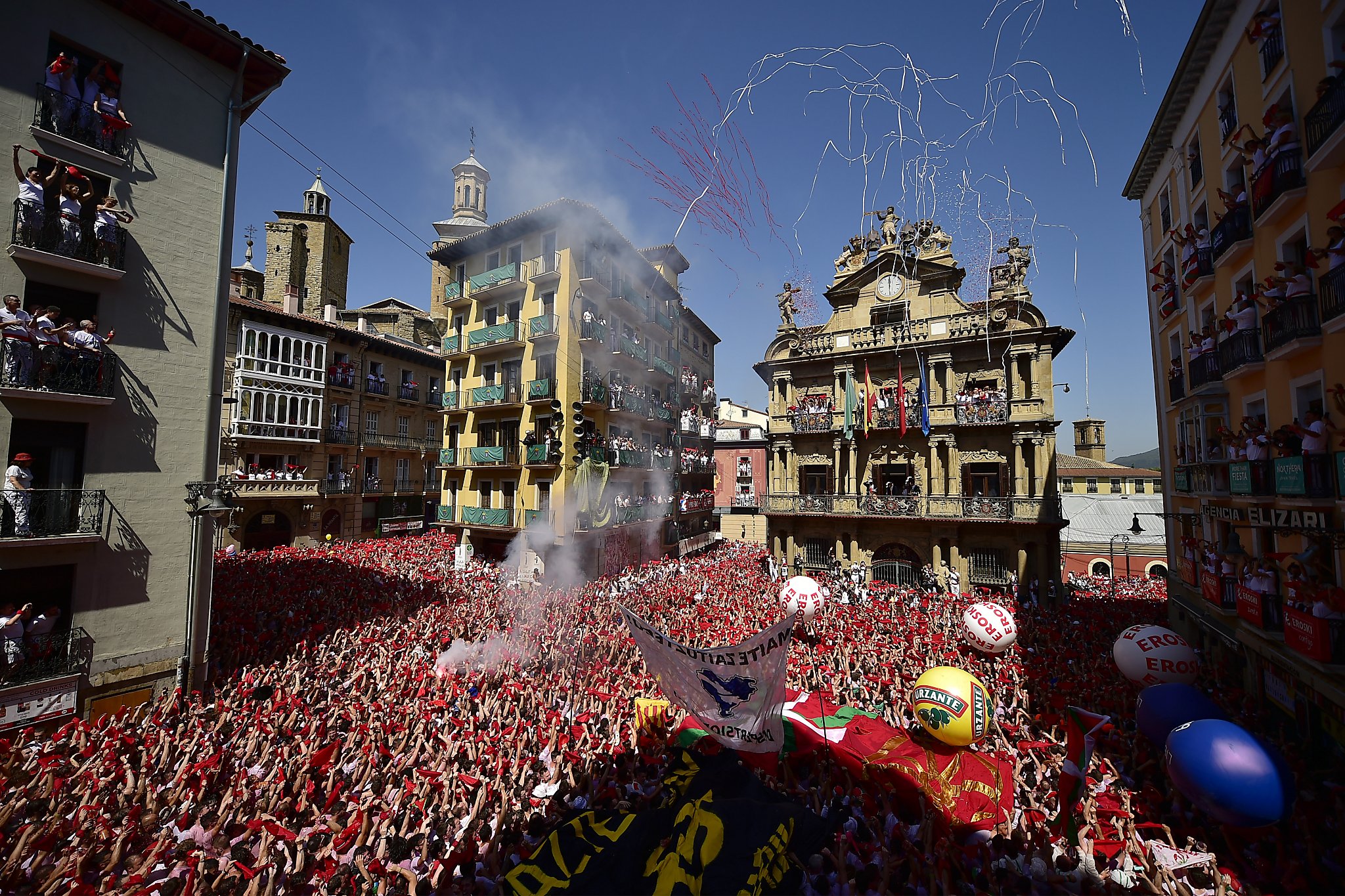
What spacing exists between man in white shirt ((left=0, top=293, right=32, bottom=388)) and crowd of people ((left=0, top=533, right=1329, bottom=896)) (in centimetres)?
624

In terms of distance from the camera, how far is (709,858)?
563cm

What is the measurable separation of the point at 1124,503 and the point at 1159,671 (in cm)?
3234

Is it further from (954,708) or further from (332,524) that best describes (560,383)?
(954,708)

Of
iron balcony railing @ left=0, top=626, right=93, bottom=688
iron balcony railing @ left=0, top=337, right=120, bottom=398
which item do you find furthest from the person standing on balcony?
iron balcony railing @ left=0, top=626, right=93, bottom=688

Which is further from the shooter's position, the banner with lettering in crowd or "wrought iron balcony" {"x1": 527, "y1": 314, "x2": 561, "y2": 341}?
"wrought iron balcony" {"x1": 527, "y1": 314, "x2": 561, "y2": 341}

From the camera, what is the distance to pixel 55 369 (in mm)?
10312

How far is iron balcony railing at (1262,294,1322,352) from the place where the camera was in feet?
32.6

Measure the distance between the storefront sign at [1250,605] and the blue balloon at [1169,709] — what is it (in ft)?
9.99

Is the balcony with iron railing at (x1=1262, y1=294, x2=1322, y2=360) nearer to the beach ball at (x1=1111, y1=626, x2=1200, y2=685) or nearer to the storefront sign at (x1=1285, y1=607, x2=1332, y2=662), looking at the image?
the storefront sign at (x1=1285, y1=607, x2=1332, y2=662)

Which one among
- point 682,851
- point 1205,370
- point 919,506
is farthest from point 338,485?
point 1205,370

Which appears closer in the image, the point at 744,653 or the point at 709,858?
the point at 709,858

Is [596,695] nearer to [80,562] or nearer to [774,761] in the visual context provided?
[774,761]

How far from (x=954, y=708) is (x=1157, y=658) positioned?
18.5ft

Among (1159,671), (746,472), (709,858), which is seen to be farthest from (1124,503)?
(709,858)
